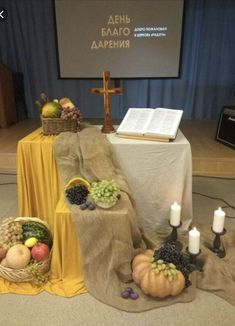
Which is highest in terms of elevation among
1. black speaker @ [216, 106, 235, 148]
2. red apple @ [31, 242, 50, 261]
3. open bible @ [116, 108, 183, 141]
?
open bible @ [116, 108, 183, 141]

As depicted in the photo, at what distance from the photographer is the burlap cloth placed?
52.3 inches

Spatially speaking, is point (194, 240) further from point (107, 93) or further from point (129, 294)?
point (107, 93)

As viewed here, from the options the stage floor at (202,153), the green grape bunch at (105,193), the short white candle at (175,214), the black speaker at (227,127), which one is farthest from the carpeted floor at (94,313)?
the black speaker at (227,127)

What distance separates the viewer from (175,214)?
1599mm

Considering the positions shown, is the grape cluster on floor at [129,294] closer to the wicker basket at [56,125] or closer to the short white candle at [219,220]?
the short white candle at [219,220]

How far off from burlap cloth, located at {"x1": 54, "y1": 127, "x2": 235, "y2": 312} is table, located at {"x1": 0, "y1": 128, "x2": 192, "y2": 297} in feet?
0.39

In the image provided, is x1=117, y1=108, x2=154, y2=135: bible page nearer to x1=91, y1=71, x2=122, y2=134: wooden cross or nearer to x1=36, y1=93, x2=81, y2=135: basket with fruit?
x1=91, y1=71, x2=122, y2=134: wooden cross

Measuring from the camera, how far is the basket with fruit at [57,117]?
162 cm

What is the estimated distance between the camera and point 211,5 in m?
3.76

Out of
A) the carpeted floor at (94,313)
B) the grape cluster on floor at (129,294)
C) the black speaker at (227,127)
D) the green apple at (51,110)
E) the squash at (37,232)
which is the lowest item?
the carpeted floor at (94,313)

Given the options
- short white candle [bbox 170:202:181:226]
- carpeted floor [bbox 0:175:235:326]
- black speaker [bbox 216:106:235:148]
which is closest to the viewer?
carpeted floor [bbox 0:175:235:326]

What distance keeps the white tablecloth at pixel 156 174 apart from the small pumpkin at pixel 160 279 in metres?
0.47

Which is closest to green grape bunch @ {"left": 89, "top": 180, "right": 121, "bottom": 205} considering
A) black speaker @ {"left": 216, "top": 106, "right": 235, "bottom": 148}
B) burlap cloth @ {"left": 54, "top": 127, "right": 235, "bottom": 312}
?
burlap cloth @ {"left": 54, "top": 127, "right": 235, "bottom": 312}

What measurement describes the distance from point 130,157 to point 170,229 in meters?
0.57
